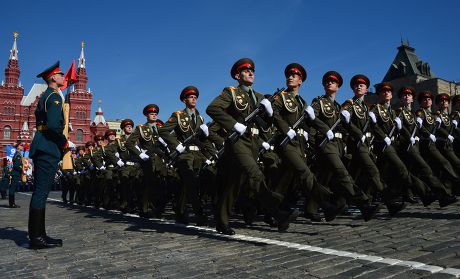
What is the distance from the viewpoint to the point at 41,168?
5020 mm

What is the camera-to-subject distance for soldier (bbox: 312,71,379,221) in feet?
18.6

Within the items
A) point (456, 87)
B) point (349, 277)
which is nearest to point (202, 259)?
point (349, 277)

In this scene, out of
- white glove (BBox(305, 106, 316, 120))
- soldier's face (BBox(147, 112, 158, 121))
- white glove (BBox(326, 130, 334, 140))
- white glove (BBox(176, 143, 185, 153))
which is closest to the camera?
white glove (BBox(305, 106, 316, 120))

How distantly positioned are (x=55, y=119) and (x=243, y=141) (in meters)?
2.45

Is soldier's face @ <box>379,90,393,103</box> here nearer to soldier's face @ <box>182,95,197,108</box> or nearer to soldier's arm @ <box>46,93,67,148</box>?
soldier's face @ <box>182,95,197,108</box>

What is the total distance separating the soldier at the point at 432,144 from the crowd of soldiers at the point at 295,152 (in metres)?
0.02

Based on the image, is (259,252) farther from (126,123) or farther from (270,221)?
(126,123)

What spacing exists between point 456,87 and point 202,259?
208ft

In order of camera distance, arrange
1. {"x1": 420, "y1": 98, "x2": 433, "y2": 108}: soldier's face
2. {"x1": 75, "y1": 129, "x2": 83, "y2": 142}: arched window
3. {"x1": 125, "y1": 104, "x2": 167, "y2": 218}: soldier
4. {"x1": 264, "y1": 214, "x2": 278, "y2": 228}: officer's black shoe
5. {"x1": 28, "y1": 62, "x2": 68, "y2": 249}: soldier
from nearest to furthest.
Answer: {"x1": 28, "y1": 62, "x2": 68, "y2": 249}: soldier, {"x1": 264, "y1": 214, "x2": 278, "y2": 228}: officer's black shoe, {"x1": 420, "y1": 98, "x2": 433, "y2": 108}: soldier's face, {"x1": 125, "y1": 104, "x2": 167, "y2": 218}: soldier, {"x1": 75, "y1": 129, "x2": 83, "y2": 142}: arched window

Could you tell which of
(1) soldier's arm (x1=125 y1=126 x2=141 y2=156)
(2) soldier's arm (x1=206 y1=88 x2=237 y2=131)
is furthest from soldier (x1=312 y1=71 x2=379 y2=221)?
(1) soldier's arm (x1=125 y1=126 x2=141 y2=156)

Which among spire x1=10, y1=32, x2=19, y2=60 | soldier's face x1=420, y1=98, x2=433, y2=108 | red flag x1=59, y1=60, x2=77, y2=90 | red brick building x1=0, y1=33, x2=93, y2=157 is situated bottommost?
soldier's face x1=420, y1=98, x2=433, y2=108

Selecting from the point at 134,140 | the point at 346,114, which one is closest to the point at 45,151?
the point at 134,140

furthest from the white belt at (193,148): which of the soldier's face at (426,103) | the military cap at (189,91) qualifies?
the soldier's face at (426,103)

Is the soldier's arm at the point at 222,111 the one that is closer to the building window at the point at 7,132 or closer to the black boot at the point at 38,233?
the black boot at the point at 38,233
